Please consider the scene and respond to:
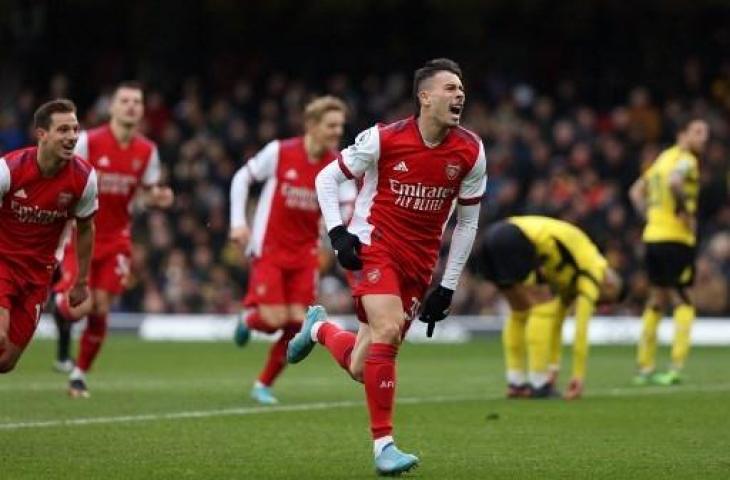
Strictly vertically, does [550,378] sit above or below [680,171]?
below

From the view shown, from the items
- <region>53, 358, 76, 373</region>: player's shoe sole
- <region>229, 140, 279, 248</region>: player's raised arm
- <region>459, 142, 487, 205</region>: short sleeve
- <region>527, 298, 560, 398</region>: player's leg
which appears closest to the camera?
<region>459, 142, 487, 205</region>: short sleeve

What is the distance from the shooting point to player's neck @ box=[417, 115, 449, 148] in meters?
10.5

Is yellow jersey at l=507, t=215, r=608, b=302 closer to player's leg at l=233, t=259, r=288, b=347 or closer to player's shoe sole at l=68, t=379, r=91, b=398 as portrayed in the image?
player's leg at l=233, t=259, r=288, b=347

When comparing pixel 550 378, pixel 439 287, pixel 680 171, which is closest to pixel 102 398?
pixel 550 378

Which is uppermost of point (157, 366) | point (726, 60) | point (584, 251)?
point (726, 60)

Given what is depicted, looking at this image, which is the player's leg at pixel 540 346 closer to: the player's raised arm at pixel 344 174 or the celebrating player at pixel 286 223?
the celebrating player at pixel 286 223

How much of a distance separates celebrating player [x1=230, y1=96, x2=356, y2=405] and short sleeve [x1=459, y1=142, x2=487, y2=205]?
4.73 meters

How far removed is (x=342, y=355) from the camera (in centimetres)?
1088

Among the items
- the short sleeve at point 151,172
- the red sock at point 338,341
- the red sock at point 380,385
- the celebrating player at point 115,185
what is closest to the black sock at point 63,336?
the celebrating player at point 115,185

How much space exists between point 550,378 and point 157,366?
18.8 ft

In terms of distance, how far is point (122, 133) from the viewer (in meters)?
15.9

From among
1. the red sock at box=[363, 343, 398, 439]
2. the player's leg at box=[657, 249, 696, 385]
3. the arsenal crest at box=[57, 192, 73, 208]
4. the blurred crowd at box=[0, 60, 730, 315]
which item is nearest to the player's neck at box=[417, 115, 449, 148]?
the red sock at box=[363, 343, 398, 439]

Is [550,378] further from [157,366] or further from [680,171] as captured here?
[157,366]

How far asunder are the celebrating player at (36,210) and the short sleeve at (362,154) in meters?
1.94
